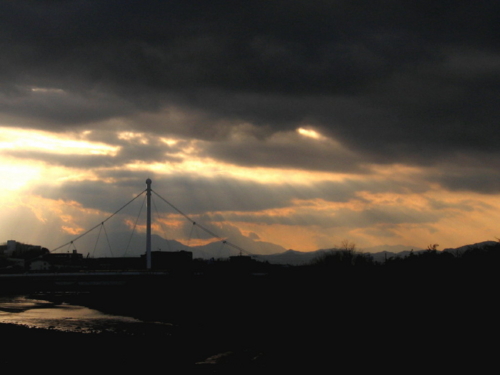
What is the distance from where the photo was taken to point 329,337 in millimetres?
34812

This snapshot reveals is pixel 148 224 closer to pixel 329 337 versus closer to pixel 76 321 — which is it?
pixel 76 321

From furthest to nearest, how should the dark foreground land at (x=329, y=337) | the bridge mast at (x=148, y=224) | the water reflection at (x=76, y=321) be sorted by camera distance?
the bridge mast at (x=148, y=224) → the water reflection at (x=76, y=321) → the dark foreground land at (x=329, y=337)

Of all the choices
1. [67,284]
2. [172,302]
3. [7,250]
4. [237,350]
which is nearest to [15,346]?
[237,350]

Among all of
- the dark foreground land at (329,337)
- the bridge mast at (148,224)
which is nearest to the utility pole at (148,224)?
the bridge mast at (148,224)

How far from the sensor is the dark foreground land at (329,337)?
25.5 m

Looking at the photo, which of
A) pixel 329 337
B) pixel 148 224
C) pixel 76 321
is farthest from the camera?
pixel 148 224

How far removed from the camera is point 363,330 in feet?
113

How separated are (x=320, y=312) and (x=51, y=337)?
19546mm

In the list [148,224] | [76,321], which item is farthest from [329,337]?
[148,224]

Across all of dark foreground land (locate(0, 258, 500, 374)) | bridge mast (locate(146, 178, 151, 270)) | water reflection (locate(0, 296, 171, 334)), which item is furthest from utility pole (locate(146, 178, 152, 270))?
dark foreground land (locate(0, 258, 500, 374))

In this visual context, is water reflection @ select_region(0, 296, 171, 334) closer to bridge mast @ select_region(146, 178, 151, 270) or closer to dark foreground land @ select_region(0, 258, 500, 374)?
dark foreground land @ select_region(0, 258, 500, 374)

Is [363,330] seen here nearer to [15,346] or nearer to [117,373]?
[117,373]

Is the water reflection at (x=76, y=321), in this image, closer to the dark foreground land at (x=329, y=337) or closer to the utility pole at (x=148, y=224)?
the dark foreground land at (x=329, y=337)

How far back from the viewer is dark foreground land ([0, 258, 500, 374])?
25453 mm
